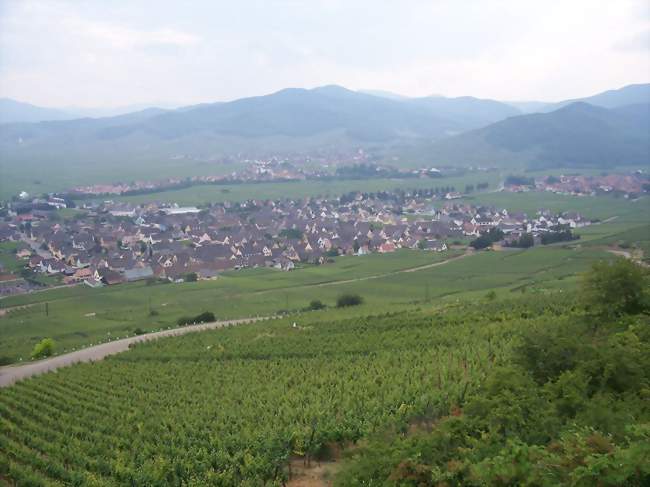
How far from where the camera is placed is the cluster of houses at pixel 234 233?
2501 inches

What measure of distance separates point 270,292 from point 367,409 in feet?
106

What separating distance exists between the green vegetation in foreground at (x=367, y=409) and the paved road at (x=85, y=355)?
195 centimetres

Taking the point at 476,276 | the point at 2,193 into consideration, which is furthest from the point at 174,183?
the point at 476,276

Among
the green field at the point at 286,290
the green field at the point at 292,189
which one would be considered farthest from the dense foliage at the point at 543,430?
the green field at the point at 292,189

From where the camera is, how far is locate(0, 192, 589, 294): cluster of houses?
6353 cm

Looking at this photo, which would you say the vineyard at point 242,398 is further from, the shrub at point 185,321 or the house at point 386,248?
the house at point 386,248

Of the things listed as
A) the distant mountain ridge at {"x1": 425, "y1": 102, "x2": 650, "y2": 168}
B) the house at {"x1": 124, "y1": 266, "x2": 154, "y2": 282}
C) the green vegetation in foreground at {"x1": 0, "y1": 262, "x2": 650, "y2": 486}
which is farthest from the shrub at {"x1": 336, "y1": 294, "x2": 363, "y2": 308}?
the distant mountain ridge at {"x1": 425, "y1": 102, "x2": 650, "y2": 168}

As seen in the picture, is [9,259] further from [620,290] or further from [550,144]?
[550,144]

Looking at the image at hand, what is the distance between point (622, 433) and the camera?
38.1 ft

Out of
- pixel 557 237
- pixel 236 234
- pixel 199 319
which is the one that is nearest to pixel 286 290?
pixel 199 319

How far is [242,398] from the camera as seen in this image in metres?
20.8

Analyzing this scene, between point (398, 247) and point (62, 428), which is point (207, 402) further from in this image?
point (398, 247)

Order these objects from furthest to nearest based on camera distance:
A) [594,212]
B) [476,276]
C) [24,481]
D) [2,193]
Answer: [2,193] < [594,212] < [476,276] < [24,481]

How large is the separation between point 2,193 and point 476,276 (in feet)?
298
